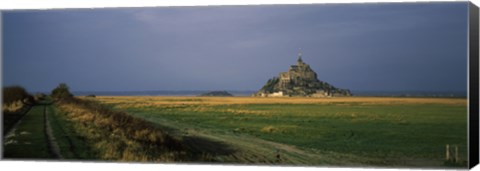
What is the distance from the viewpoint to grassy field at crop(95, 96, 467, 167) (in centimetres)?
1295

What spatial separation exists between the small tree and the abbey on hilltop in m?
3.23

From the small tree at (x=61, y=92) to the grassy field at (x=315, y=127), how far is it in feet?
2.97

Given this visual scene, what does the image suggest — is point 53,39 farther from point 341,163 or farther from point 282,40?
point 341,163

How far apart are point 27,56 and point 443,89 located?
22.6 feet

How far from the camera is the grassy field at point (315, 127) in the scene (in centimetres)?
1295

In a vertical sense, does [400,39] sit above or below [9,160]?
above

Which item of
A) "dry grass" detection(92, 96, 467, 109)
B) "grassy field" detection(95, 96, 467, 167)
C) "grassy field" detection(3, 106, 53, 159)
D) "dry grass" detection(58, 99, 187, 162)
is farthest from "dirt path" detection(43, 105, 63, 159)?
"grassy field" detection(95, 96, 467, 167)

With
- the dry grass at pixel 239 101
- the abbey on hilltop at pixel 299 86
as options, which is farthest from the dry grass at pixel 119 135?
the abbey on hilltop at pixel 299 86

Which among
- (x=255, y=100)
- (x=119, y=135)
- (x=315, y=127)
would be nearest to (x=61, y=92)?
(x=119, y=135)

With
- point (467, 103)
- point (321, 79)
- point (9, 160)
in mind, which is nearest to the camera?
point (467, 103)

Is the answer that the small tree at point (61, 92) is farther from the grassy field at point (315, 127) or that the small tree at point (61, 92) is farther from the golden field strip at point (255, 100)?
the grassy field at point (315, 127)

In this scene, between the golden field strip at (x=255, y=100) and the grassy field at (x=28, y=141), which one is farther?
the grassy field at (x=28, y=141)

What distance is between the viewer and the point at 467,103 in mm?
12641

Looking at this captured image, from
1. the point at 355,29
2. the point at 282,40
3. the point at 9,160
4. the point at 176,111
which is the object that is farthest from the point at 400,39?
the point at 9,160
